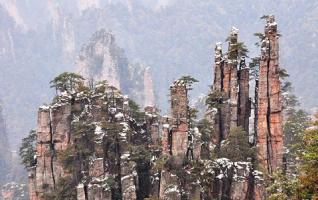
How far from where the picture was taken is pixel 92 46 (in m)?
170

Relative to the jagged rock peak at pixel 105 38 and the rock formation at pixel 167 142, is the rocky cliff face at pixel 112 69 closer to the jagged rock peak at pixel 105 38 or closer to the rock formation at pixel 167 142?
the jagged rock peak at pixel 105 38

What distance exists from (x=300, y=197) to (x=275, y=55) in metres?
18.5

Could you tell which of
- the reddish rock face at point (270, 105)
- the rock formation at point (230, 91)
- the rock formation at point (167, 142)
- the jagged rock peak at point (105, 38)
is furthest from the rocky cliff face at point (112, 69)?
the reddish rock face at point (270, 105)

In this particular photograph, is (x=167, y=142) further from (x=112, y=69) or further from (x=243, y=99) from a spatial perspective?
(x=112, y=69)

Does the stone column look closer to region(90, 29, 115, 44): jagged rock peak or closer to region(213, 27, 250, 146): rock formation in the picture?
region(213, 27, 250, 146): rock formation

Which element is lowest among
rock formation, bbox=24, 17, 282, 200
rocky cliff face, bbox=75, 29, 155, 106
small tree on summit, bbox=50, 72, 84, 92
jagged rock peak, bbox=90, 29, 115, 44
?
rock formation, bbox=24, 17, 282, 200

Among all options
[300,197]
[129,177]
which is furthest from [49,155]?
[300,197]

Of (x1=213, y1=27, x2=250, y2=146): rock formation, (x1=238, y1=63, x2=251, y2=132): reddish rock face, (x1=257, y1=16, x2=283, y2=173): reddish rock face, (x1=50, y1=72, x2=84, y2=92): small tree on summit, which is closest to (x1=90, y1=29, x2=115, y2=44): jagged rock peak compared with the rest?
(x1=50, y1=72, x2=84, y2=92): small tree on summit

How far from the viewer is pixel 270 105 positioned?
45.3 metres

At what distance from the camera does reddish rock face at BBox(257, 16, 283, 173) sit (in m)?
45.1

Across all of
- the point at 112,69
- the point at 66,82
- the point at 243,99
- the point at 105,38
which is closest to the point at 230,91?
the point at 243,99

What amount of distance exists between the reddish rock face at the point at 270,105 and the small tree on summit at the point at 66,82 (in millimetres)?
15151

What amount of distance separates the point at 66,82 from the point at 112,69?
382 ft

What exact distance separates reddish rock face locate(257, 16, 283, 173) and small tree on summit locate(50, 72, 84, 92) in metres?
15.2
